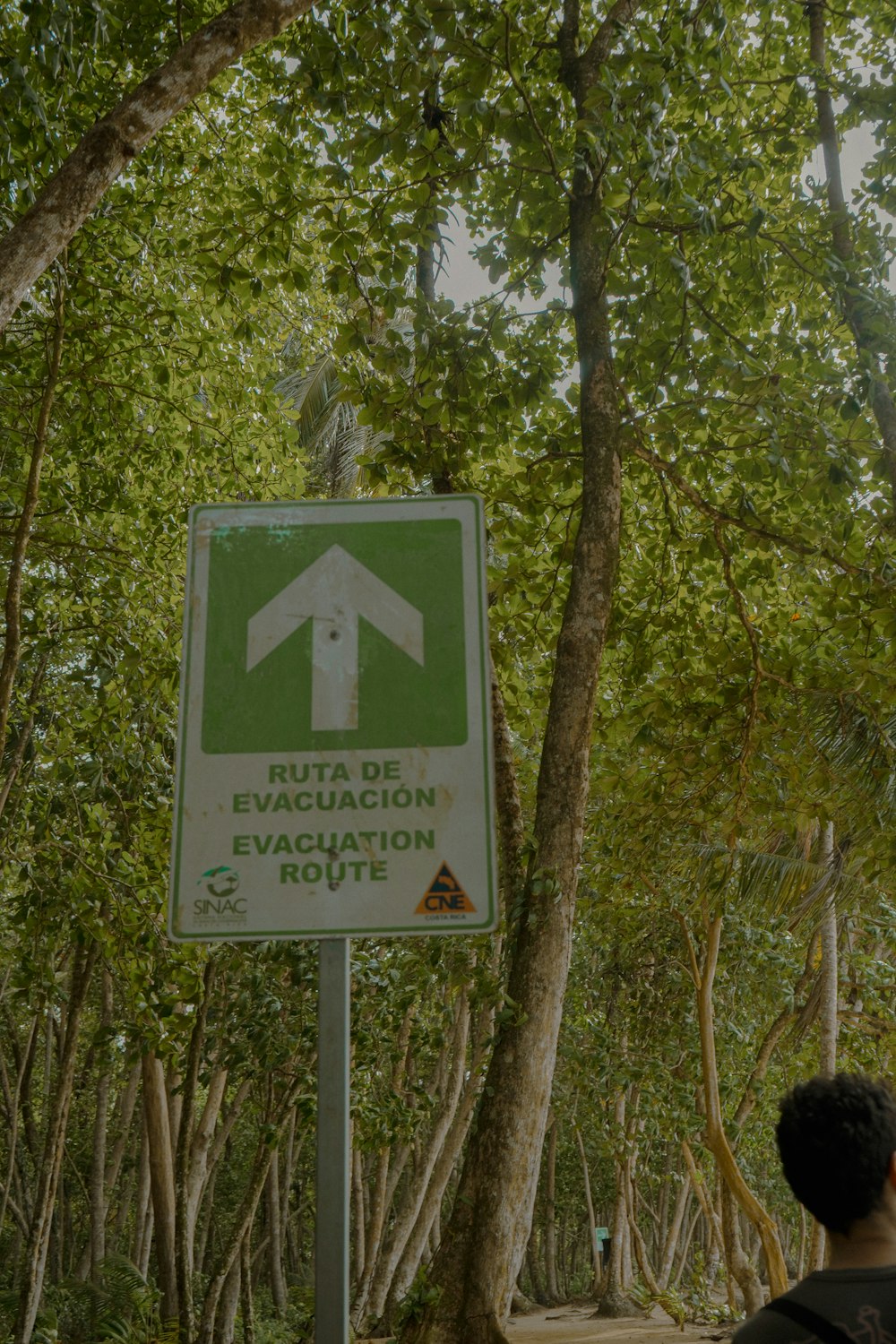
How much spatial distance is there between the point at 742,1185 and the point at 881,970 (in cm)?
313

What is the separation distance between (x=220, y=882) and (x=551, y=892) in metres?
2.35

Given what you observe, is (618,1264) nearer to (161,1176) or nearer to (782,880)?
(782,880)

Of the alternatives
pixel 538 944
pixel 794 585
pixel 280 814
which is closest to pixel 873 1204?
pixel 280 814

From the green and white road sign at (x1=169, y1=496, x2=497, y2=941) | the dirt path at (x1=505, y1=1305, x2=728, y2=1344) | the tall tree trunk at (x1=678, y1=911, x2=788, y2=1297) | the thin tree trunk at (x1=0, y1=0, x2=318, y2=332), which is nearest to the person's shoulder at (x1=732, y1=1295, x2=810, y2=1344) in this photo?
the green and white road sign at (x1=169, y1=496, x2=497, y2=941)

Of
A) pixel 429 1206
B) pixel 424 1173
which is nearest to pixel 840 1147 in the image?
pixel 429 1206

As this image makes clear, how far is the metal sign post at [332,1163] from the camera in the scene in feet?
5.52

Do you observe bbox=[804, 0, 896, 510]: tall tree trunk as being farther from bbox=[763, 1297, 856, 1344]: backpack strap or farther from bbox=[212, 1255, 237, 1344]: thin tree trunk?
bbox=[212, 1255, 237, 1344]: thin tree trunk

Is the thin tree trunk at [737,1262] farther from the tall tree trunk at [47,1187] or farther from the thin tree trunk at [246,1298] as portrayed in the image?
the tall tree trunk at [47,1187]

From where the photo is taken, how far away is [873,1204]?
2209 millimetres

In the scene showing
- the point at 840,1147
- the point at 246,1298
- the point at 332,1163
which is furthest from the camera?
the point at 246,1298

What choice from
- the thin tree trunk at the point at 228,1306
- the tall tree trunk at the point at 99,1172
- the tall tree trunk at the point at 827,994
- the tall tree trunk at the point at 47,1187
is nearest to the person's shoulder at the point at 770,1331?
the tall tree trunk at the point at 47,1187

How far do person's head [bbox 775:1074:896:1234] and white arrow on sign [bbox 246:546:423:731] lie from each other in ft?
4.20

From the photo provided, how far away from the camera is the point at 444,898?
6.10 feet

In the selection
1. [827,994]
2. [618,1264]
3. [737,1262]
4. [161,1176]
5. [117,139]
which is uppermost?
[117,139]
